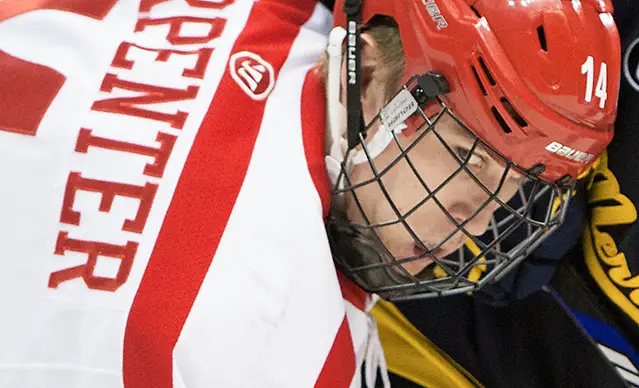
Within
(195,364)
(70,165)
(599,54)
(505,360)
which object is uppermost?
(599,54)

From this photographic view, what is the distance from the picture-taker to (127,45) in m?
0.79

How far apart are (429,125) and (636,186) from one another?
1.27 ft

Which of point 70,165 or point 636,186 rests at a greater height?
point 70,165

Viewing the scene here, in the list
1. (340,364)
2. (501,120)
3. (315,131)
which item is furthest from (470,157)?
(340,364)

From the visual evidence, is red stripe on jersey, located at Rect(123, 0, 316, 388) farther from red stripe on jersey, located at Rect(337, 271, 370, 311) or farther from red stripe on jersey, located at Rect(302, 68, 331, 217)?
red stripe on jersey, located at Rect(337, 271, 370, 311)

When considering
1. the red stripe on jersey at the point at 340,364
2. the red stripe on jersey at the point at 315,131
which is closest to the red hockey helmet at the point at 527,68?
the red stripe on jersey at the point at 315,131

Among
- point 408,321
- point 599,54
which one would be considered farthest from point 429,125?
point 408,321

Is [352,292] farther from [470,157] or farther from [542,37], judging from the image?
[542,37]

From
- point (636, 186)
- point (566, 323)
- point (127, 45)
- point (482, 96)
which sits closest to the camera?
point (482, 96)

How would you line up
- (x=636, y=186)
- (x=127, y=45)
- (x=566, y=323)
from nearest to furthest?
(x=127, y=45), (x=636, y=186), (x=566, y=323)

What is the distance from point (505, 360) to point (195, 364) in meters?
0.59

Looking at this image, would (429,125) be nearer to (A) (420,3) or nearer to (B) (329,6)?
(A) (420,3)

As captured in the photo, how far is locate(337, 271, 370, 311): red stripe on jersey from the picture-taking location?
882 millimetres

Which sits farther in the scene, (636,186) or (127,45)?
(636,186)
